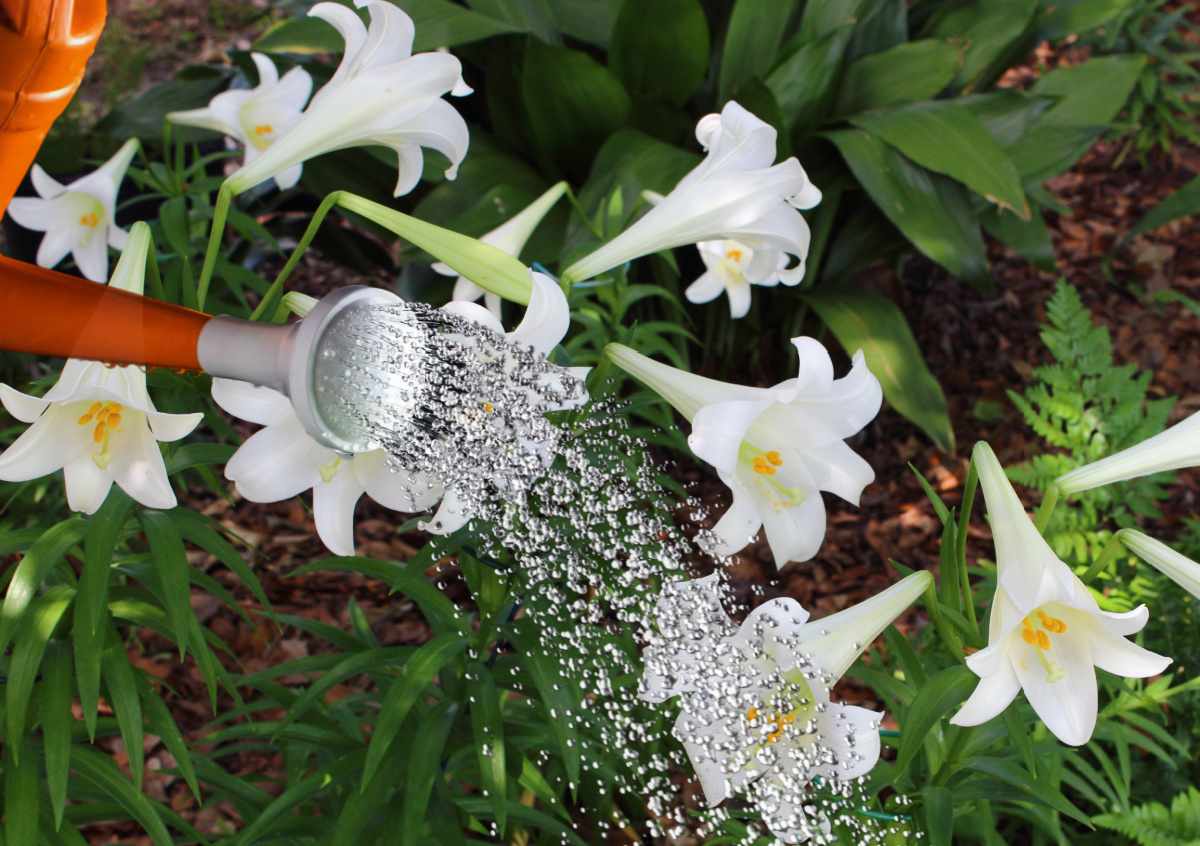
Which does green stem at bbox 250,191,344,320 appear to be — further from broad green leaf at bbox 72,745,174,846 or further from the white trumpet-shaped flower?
broad green leaf at bbox 72,745,174,846

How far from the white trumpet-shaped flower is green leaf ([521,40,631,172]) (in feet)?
5.21

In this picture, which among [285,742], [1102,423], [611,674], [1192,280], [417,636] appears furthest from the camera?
[1192,280]

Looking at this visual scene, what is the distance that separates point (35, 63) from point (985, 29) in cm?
239

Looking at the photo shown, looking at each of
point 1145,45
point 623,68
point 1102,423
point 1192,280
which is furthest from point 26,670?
point 1145,45

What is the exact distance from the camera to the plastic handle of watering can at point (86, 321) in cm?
61

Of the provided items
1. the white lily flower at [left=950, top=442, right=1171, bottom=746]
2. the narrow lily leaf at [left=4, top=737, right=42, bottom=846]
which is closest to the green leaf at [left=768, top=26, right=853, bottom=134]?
the white lily flower at [left=950, top=442, right=1171, bottom=746]

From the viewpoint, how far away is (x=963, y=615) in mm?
1006

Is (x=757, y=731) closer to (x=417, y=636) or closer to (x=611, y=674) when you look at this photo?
(x=611, y=674)

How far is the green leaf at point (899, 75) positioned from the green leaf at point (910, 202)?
0.14 m

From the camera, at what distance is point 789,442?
957 mm

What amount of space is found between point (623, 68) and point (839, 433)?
167 centimetres

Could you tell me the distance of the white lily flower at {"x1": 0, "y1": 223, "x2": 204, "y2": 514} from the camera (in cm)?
99

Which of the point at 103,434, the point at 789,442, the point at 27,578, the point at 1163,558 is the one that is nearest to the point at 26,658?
the point at 27,578

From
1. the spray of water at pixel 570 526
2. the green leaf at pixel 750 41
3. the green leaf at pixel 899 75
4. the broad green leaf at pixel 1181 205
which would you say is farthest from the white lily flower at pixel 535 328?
the broad green leaf at pixel 1181 205
